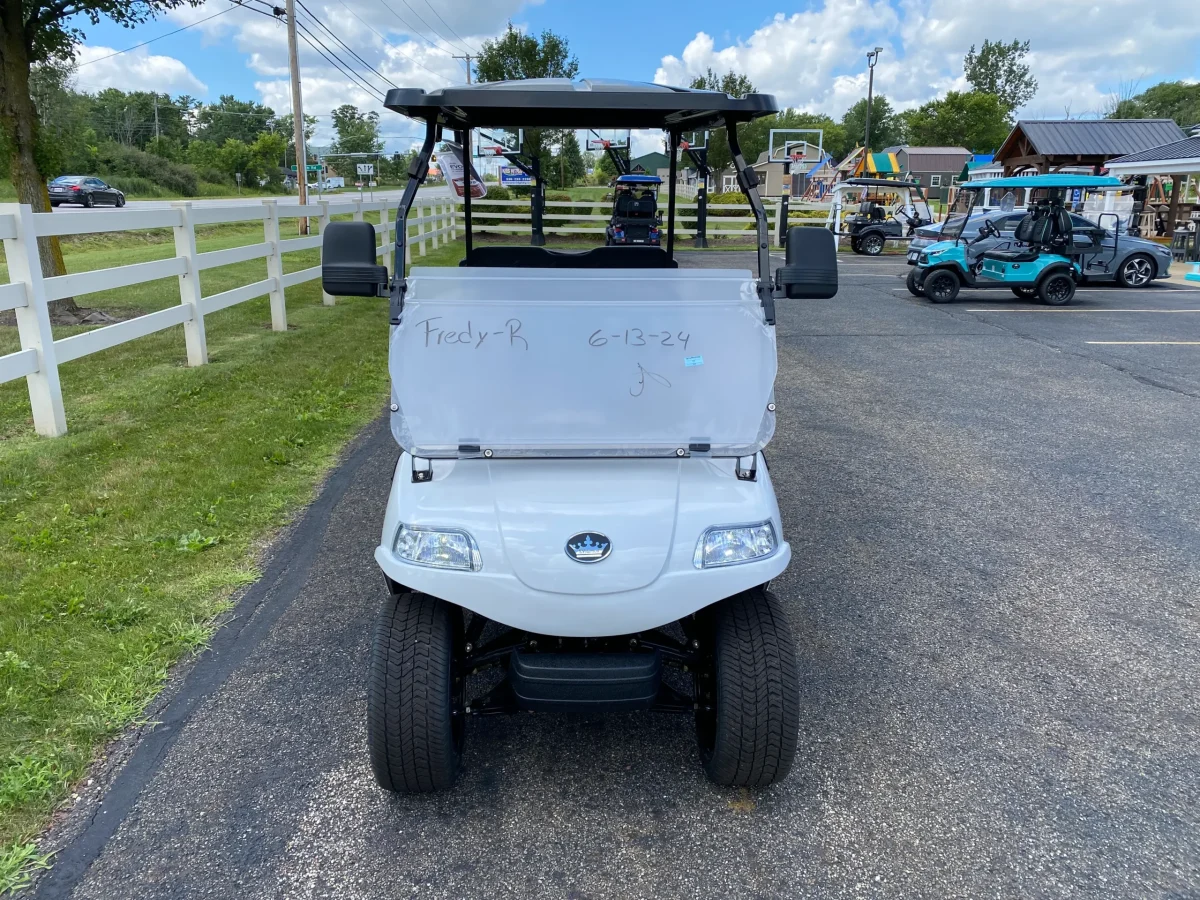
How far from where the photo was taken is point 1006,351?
10.2 meters

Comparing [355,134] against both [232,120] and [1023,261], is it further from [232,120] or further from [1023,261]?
[1023,261]

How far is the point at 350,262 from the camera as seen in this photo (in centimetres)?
291

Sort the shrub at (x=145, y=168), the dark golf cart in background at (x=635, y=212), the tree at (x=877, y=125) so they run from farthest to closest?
1. the tree at (x=877, y=125)
2. the shrub at (x=145, y=168)
3. the dark golf cart in background at (x=635, y=212)

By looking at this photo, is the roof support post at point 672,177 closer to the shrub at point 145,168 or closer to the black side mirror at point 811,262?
the black side mirror at point 811,262

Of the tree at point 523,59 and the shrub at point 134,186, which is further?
the shrub at point 134,186

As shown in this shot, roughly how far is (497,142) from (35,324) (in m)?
3.31

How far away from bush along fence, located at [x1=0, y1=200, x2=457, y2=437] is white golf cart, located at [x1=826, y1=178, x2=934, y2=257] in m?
17.4

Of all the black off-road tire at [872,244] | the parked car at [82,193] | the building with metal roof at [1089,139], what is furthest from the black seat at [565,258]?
the parked car at [82,193]

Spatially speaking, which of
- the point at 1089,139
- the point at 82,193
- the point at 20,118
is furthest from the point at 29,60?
the point at 1089,139

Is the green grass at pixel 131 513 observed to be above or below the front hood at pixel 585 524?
below

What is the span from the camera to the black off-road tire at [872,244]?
23656mm

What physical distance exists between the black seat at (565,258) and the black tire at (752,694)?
1.80 meters

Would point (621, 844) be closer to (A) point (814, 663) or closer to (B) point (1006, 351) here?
(A) point (814, 663)

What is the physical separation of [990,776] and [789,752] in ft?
2.49
